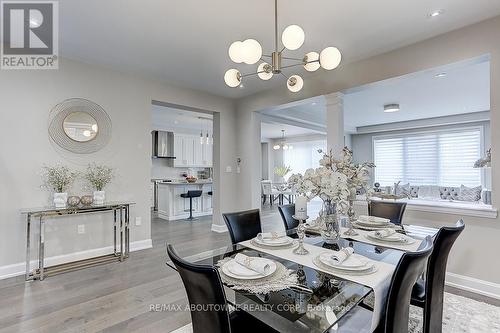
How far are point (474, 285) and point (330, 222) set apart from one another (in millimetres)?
2061

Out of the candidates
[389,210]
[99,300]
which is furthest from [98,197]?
[389,210]

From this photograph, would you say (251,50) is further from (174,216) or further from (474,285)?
(174,216)

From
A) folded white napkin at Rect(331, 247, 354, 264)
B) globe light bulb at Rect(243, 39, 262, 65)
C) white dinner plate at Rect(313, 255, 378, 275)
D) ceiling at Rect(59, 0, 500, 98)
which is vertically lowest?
white dinner plate at Rect(313, 255, 378, 275)

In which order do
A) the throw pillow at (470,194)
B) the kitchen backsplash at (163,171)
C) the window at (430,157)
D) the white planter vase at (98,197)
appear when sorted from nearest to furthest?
the white planter vase at (98,197) → the throw pillow at (470,194) → the window at (430,157) → the kitchen backsplash at (163,171)

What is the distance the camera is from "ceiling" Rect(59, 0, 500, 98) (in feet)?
7.57

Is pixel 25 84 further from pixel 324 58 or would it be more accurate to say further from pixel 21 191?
pixel 324 58

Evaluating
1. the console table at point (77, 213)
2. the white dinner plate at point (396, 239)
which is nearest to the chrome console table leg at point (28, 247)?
the console table at point (77, 213)

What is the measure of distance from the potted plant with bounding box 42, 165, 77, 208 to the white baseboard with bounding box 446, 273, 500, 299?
15.3ft

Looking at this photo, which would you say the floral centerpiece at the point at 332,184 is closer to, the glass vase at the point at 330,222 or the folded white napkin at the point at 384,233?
the glass vase at the point at 330,222

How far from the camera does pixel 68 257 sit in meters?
3.40

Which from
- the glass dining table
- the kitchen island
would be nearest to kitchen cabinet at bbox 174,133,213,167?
the kitchen island

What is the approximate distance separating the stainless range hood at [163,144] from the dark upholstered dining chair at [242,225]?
6318 millimetres

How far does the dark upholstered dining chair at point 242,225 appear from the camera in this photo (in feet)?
7.25

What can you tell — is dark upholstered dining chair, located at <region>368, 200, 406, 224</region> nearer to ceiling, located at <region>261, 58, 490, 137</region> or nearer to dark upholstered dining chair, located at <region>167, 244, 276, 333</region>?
ceiling, located at <region>261, 58, 490, 137</region>
